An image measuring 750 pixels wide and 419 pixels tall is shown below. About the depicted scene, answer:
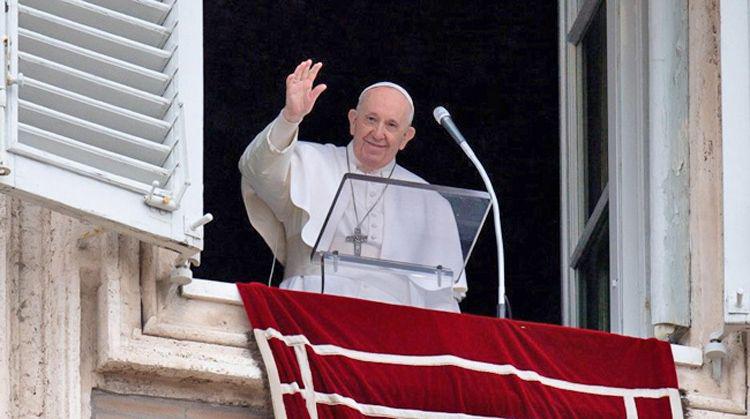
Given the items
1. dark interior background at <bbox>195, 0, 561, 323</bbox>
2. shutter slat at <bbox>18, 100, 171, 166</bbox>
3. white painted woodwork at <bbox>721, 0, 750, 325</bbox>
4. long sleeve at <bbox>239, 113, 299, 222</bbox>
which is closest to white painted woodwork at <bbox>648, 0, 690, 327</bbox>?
white painted woodwork at <bbox>721, 0, 750, 325</bbox>

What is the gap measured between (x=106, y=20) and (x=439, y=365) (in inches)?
44.4

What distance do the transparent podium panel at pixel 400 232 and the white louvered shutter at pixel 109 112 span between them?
2.07 ft

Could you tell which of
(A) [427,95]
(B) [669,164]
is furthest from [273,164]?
(A) [427,95]

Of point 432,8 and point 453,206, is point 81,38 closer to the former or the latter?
point 453,206

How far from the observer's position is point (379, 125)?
28.6 feet

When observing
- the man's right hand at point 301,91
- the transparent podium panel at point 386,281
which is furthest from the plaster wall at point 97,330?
the man's right hand at point 301,91

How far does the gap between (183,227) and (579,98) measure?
2.27 meters

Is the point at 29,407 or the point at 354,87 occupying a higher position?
the point at 354,87

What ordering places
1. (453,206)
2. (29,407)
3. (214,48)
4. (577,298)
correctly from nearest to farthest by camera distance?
(29,407)
(453,206)
(577,298)
(214,48)

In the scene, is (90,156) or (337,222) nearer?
(90,156)

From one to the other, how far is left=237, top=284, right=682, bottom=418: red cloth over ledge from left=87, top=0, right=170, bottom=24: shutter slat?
2.19ft

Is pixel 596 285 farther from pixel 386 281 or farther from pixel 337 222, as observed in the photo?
pixel 337 222

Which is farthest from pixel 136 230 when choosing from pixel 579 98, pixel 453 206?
pixel 579 98

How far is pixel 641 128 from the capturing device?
8555 mm
